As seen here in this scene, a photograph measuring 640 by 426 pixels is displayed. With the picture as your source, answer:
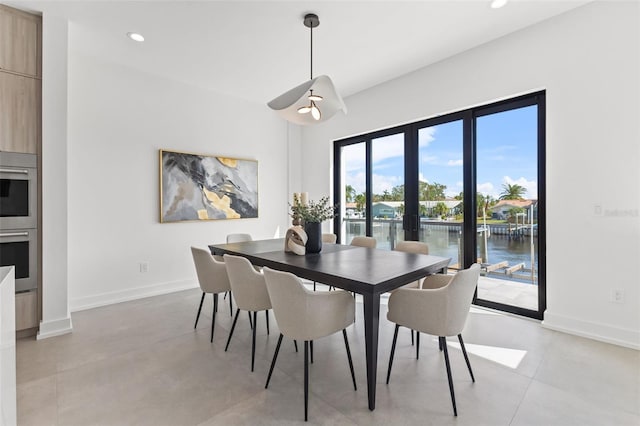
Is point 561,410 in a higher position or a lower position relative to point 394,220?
lower

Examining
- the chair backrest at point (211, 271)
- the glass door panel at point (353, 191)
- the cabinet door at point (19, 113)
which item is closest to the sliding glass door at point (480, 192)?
the glass door panel at point (353, 191)

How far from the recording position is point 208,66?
12.5ft

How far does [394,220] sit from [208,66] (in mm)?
3230

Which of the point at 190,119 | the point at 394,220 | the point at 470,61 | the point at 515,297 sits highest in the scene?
the point at 470,61

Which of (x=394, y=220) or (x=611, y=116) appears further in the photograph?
(x=394, y=220)

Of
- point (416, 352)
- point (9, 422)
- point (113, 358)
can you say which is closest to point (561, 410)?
point (416, 352)

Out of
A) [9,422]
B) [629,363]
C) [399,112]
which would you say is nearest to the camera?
[9,422]

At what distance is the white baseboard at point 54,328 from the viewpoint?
8.97 ft

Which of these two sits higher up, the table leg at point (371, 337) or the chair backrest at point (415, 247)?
the chair backrest at point (415, 247)

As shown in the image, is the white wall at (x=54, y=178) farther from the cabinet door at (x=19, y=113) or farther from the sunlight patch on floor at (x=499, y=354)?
the sunlight patch on floor at (x=499, y=354)

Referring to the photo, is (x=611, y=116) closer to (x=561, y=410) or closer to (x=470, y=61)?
(x=470, y=61)

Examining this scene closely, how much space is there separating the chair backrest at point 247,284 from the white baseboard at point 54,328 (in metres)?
1.92

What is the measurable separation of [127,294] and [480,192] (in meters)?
4.49

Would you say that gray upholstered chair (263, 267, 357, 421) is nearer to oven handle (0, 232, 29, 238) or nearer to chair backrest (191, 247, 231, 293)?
chair backrest (191, 247, 231, 293)
